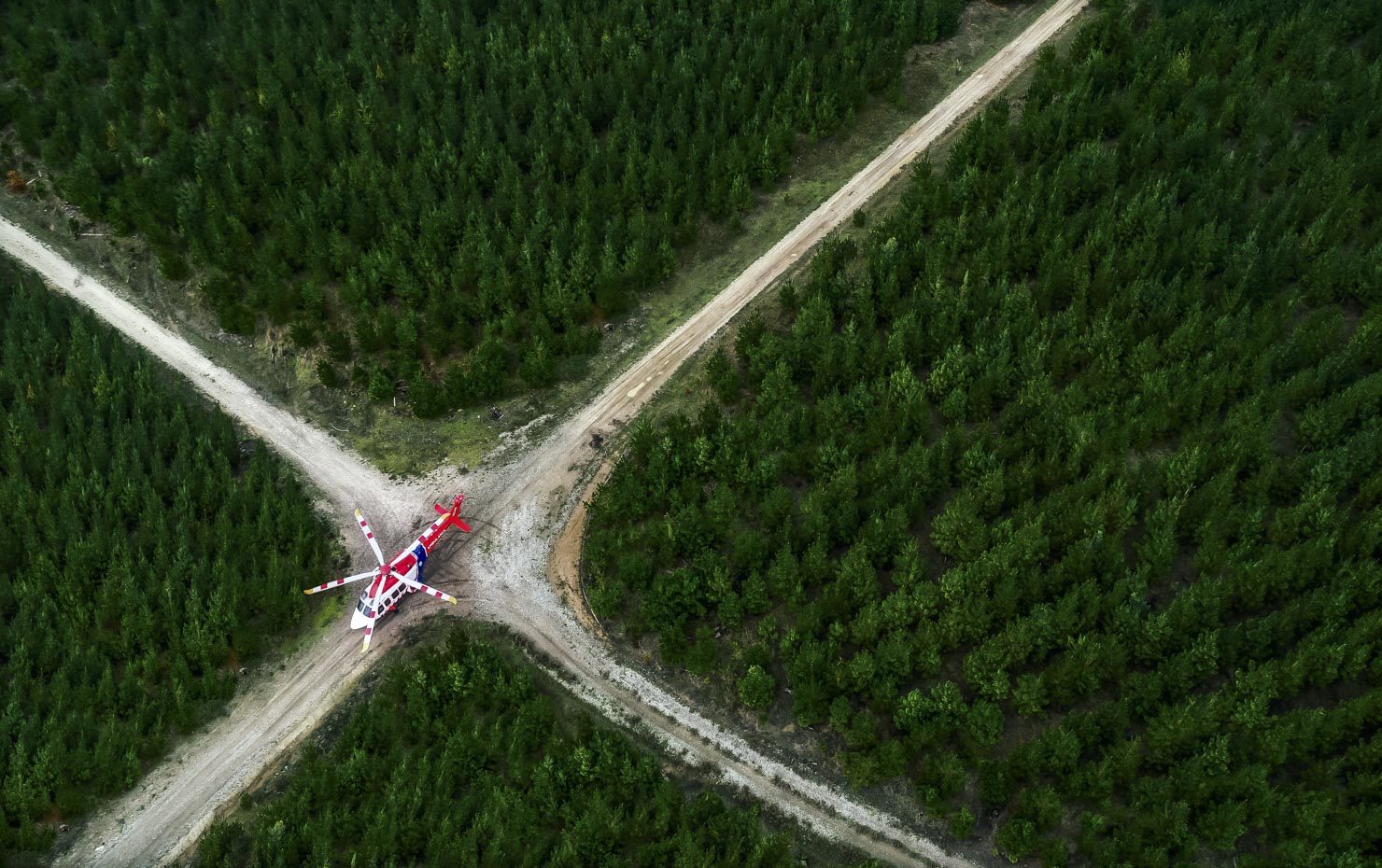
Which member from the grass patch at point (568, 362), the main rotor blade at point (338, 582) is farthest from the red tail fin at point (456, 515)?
the main rotor blade at point (338, 582)

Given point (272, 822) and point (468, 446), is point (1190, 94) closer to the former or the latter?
point (468, 446)

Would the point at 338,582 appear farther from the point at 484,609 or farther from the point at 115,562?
the point at 115,562

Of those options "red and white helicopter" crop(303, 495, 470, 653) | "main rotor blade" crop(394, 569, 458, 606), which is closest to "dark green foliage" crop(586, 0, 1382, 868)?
"main rotor blade" crop(394, 569, 458, 606)

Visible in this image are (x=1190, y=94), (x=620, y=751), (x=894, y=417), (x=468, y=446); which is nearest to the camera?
(x=620, y=751)

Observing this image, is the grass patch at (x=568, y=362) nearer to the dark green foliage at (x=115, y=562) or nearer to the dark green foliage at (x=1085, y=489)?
the dark green foliage at (x=115, y=562)

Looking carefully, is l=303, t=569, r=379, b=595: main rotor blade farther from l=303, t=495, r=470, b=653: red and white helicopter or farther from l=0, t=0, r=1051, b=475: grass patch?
l=0, t=0, r=1051, b=475: grass patch

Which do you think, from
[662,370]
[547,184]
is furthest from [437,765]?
[547,184]

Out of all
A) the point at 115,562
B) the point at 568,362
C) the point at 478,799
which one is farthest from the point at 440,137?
the point at 478,799
